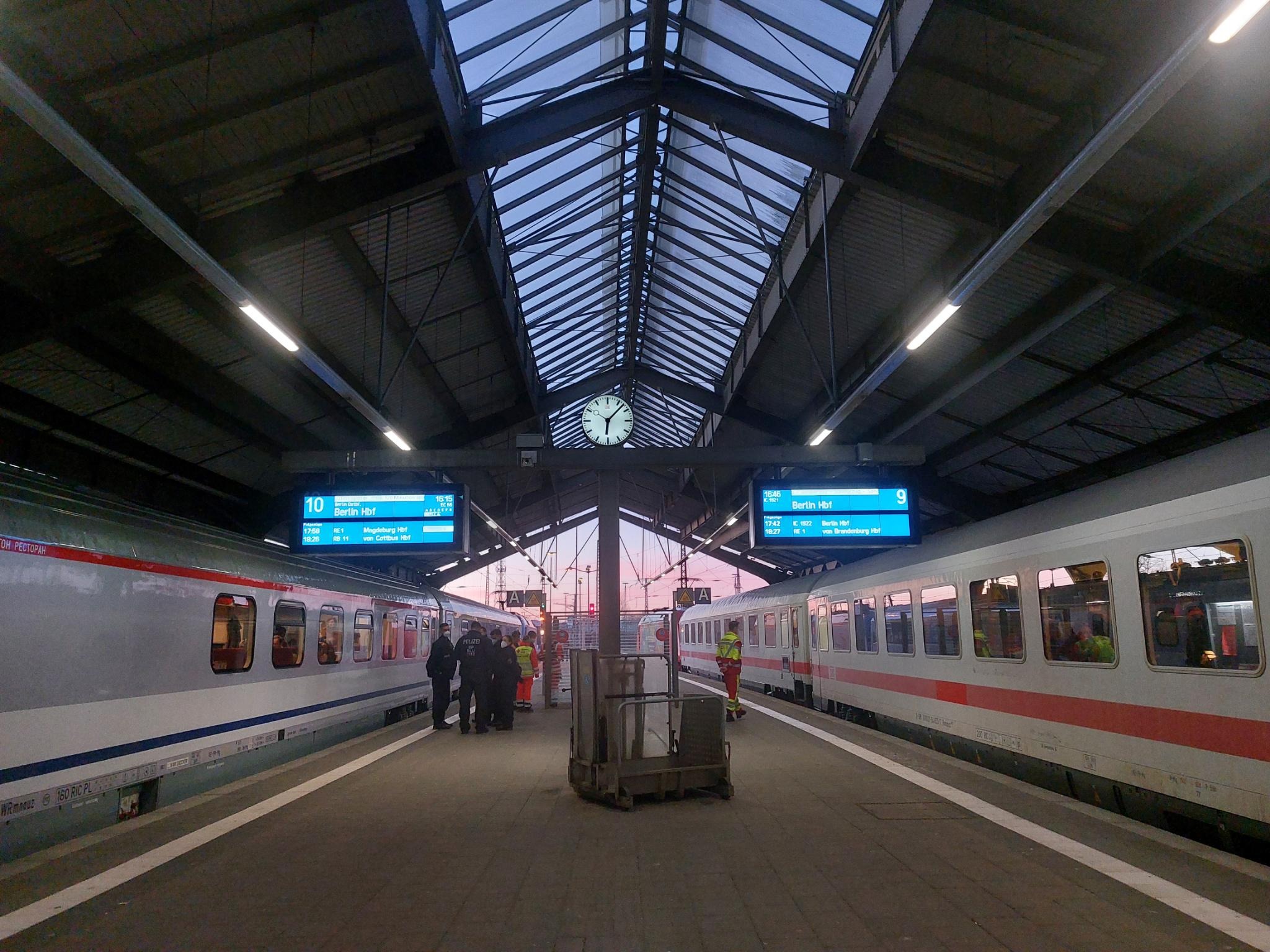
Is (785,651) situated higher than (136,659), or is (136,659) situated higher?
(136,659)

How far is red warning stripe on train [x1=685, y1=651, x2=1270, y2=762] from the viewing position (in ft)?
19.1

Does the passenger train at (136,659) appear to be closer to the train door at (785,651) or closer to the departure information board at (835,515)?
the departure information board at (835,515)

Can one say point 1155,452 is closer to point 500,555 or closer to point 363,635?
point 363,635

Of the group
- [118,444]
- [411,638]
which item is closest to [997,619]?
[118,444]

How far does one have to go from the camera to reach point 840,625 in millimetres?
15727

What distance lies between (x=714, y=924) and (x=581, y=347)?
49.0 ft

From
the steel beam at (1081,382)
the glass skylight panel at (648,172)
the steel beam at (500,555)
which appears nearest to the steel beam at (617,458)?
the steel beam at (1081,382)

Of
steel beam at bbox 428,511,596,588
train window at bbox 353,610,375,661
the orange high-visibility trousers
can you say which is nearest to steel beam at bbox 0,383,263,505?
train window at bbox 353,610,375,661

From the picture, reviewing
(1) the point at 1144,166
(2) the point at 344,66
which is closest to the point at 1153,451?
(1) the point at 1144,166

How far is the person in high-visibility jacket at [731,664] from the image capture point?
14547mm

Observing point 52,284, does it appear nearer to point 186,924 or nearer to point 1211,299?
point 186,924

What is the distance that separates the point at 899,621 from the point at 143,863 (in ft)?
33.1

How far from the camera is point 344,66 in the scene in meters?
7.21

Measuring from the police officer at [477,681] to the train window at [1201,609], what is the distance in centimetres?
963
